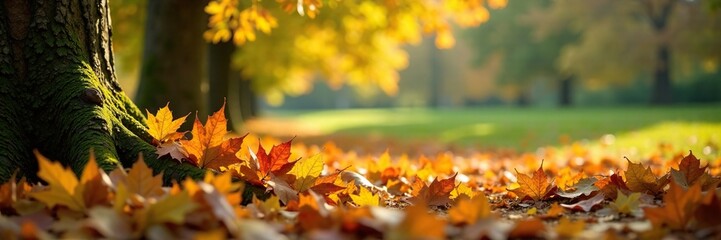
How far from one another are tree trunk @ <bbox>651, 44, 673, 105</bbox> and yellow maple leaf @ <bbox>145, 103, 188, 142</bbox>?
99.1 feet

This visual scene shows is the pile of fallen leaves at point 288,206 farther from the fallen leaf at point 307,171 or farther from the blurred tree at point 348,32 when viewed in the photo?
the blurred tree at point 348,32

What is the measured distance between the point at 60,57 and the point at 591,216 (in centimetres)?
241

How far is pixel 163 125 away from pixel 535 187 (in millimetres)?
1698

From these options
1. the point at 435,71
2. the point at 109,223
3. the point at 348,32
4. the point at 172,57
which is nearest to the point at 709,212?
the point at 109,223

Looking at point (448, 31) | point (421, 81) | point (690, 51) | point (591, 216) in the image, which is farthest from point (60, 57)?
point (421, 81)

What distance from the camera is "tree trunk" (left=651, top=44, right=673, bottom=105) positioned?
29.8 meters

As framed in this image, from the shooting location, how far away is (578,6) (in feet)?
101

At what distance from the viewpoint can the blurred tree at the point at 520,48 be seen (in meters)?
37.8

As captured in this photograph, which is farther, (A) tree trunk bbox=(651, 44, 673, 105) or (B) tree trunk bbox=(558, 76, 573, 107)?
(B) tree trunk bbox=(558, 76, 573, 107)

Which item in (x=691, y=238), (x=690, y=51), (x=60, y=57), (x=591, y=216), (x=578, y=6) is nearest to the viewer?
(x=691, y=238)

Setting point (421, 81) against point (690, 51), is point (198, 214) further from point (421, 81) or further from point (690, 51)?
point (421, 81)

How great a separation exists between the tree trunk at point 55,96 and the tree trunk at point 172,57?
3940mm

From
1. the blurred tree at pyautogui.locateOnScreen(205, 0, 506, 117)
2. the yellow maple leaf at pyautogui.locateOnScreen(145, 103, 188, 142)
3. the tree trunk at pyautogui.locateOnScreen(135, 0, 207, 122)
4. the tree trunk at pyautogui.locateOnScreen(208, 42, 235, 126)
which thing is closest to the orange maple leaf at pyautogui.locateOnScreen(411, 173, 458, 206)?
the yellow maple leaf at pyautogui.locateOnScreen(145, 103, 188, 142)

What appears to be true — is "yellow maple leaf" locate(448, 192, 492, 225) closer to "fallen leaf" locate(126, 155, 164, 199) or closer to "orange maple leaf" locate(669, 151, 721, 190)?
"fallen leaf" locate(126, 155, 164, 199)
